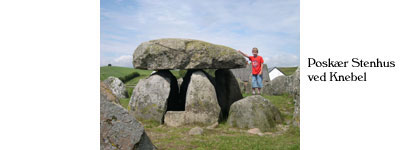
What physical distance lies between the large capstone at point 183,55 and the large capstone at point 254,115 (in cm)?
190

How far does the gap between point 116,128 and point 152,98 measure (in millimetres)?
5566

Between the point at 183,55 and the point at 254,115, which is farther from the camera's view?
the point at 183,55

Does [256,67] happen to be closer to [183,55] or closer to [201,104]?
[201,104]

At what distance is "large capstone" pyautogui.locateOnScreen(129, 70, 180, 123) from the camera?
9.35 m

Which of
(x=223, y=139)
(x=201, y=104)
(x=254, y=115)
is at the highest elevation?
(x=201, y=104)

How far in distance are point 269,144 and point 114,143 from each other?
3365 mm

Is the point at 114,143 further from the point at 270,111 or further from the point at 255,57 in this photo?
the point at 255,57

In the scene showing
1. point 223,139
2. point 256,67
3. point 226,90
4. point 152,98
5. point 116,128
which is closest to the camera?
point 116,128

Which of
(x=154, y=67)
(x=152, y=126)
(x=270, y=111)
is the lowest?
(x=152, y=126)

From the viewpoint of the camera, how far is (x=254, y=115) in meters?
8.16

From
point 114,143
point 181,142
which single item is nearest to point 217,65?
point 181,142

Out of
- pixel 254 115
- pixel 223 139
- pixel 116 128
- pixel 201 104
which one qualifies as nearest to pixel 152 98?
pixel 201 104

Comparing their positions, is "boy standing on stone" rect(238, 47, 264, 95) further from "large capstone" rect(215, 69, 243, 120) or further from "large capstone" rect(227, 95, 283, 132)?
"large capstone" rect(227, 95, 283, 132)

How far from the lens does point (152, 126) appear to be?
8898 millimetres
